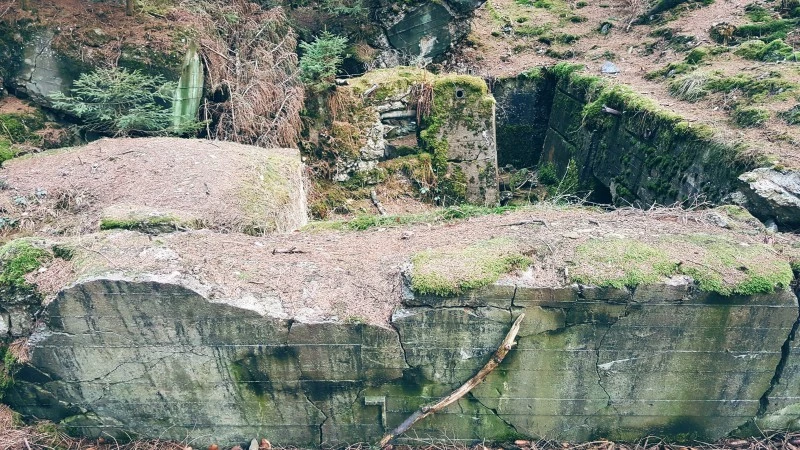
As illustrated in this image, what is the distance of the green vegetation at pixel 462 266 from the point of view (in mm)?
3803

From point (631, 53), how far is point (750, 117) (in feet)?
15.5

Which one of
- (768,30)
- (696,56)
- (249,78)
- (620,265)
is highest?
(768,30)

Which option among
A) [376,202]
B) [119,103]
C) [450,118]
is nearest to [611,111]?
[450,118]

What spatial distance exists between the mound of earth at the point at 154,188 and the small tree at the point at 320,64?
6.47 feet

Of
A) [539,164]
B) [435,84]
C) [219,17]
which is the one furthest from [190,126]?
[539,164]

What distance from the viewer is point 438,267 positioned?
397 cm

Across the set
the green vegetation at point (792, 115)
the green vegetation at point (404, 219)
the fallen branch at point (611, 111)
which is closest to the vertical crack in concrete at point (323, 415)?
the green vegetation at point (404, 219)

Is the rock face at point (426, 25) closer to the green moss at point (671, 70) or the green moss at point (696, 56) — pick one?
the green moss at point (671, 70)

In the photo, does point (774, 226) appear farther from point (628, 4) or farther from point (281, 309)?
point (628, 4)

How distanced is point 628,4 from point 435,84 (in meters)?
Result: 7.00

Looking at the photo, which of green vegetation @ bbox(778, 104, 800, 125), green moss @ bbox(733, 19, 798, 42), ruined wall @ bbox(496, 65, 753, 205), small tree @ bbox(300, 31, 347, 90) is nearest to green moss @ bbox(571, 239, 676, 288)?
ruined wall @ bbox(496, 65, 753, 205)

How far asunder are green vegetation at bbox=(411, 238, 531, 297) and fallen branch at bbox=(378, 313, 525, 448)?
0.42 m

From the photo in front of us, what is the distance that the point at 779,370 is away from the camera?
404cm

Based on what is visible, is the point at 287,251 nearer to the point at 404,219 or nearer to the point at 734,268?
the point at 404,219
